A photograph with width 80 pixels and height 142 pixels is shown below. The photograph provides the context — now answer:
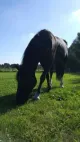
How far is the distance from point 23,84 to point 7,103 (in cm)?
103

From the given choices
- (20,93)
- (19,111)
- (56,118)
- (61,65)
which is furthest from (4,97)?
(61,65)

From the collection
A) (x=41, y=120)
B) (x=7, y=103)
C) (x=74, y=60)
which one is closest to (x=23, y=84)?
(x=7, y=103)

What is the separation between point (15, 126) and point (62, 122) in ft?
4.72

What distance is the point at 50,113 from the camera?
9.56 metres

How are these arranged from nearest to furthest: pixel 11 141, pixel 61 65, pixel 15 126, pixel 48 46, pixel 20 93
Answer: pixel 11 141, pixel 15 126, pixel 20 93, pixel 48 46, pixel 61 65

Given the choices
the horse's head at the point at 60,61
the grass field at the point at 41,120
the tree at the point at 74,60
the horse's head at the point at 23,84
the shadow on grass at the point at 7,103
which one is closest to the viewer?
the grass field at the point at 41,120

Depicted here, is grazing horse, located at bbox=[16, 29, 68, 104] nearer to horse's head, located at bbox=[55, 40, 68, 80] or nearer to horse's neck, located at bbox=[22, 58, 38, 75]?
horse's neck, located at bbox=[22, 58, 38, 75]

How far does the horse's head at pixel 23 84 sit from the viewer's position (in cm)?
1095

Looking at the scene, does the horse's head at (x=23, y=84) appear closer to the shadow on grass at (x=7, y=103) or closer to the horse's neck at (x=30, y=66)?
the horse's neck at (x=30, y=66)

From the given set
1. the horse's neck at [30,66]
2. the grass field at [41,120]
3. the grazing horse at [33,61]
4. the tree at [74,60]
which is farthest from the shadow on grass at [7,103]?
the tree at [74,60]

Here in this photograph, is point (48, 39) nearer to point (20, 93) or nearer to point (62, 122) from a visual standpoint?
point (20, 93)

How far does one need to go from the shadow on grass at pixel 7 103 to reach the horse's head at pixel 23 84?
38 centimetres

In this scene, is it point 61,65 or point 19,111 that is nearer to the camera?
point 19,111

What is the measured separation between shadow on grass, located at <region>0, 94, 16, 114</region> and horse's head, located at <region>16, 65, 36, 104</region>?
381 mm
